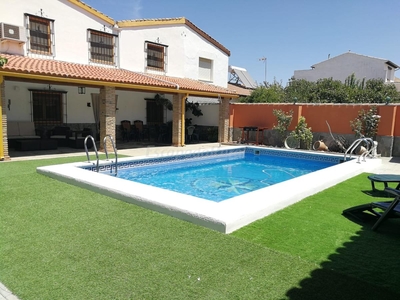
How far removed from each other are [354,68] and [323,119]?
116 ft

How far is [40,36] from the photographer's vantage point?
1605 centimetres

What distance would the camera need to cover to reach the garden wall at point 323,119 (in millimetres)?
16406

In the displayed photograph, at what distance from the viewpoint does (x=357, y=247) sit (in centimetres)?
490

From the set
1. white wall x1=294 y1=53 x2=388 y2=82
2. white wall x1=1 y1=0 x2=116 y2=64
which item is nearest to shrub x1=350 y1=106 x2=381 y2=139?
white wall x1=1 y1=0 x2=116 y2=64

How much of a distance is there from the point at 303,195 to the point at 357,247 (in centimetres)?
272

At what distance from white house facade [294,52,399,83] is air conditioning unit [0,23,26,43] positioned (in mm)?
45937

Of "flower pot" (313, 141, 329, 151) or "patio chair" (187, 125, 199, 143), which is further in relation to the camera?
"patio chair" (187, 125, 199, 143)

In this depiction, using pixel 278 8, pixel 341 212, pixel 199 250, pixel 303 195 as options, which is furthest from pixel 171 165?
pixel 278 8

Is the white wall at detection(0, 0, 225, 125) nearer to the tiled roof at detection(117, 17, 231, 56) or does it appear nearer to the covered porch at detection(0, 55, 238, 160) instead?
the covered porch at detection(0, 55, 238, 160)

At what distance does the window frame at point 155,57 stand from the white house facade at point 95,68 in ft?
0.21

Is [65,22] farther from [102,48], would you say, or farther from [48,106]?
[48,106]

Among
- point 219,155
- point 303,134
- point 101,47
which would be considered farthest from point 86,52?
point 303,134

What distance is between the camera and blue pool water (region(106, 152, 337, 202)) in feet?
34.7

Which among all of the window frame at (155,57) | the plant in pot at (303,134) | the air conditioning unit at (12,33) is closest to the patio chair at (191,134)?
the window frame at (155,57)
